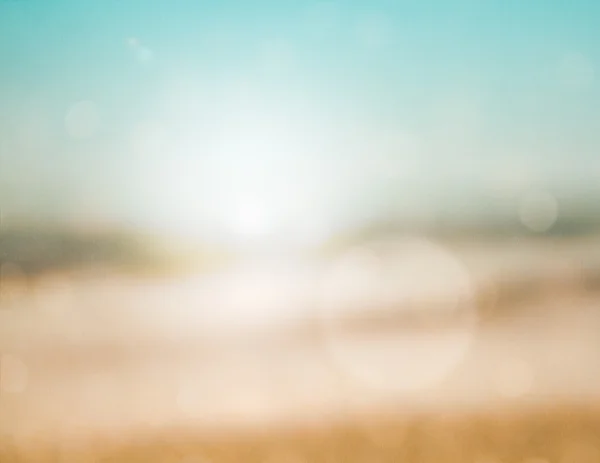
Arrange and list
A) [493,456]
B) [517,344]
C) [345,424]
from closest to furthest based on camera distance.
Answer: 1. [493,456]
2. [345,424]
3. [517,344]

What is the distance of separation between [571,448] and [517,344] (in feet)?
2.59

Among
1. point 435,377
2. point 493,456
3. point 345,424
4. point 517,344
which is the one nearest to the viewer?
point 493,456

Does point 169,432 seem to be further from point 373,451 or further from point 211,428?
point 373,451

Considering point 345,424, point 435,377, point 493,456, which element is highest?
point 435,377

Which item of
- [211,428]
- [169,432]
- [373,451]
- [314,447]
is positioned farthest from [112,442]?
[373,451]

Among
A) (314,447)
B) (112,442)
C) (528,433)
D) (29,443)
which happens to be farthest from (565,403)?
(29,443)

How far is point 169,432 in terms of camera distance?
248cm

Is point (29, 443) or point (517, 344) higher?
point (517, 344)

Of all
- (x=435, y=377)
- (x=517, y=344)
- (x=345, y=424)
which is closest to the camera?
(x=345, y=424)

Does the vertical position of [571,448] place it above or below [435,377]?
below

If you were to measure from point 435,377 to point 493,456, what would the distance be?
1.83 feet

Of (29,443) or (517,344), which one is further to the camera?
(517,344)

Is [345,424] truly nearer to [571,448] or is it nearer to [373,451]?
[373,451]

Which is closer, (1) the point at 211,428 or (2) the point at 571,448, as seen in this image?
(2) the point at 571,448
